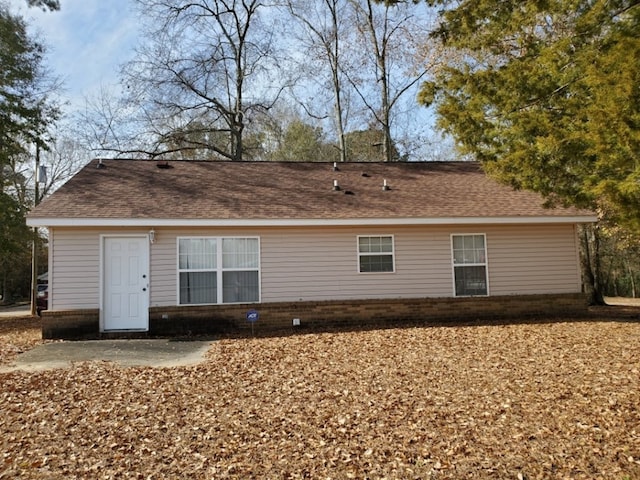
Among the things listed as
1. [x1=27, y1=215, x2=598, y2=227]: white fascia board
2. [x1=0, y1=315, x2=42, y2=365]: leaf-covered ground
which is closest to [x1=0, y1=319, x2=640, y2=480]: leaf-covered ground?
[x1=0, y1=315, x2=42, y2=365]: leaf-covered ground

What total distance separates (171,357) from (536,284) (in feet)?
29.1

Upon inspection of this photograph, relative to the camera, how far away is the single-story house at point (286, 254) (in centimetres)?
1016

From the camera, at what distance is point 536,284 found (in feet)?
38.8

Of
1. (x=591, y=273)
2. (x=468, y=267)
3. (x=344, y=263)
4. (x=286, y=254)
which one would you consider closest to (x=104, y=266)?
(x=286, y=254)

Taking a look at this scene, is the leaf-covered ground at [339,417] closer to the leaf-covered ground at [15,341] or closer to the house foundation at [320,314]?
the leaf-covered ground at [15,341]

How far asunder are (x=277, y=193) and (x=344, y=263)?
2.58m

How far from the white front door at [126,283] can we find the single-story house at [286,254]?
22 millimetres

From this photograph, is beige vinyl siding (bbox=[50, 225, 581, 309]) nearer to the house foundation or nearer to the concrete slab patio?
the house foundation

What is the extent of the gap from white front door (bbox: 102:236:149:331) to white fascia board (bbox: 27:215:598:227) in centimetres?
58

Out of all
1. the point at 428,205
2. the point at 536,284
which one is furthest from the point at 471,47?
the point at 536,284

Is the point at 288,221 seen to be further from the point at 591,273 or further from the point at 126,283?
the point at 591,273

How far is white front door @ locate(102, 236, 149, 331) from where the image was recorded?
1027 centimetres

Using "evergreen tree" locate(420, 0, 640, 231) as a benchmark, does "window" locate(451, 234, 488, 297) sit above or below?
below

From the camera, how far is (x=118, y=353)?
8.16 metres
